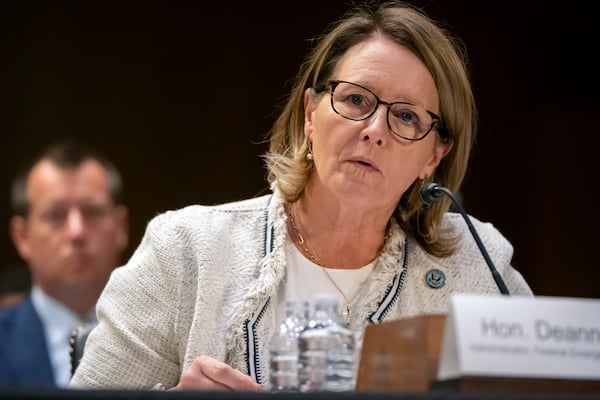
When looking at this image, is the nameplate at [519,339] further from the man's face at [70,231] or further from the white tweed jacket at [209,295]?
the man's face at [70,231]

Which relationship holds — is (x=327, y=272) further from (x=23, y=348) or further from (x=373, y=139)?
(x=23, y=348)

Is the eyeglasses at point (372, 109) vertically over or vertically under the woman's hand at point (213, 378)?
over

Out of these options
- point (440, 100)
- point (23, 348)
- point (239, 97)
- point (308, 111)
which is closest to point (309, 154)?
point (308, 111)

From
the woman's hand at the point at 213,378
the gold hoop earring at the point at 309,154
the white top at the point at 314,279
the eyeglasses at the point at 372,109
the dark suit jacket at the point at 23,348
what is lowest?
the dark suit jacket at the point at 23,348

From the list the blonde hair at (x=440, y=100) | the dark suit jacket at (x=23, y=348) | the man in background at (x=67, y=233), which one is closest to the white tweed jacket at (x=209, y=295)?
the blonde hair at (x=440, y=100)

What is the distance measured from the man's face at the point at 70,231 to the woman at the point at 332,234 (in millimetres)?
2071

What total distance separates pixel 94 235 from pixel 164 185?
135cm

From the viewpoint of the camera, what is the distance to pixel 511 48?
18.9ft

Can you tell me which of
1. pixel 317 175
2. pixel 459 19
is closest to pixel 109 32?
pixel 459 19

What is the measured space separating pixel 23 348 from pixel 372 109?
6.77ft

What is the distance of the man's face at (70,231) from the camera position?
14.6ft

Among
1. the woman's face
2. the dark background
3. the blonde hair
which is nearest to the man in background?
the dark background

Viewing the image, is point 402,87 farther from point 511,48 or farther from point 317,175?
point 511,48

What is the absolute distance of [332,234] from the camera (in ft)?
8.02
